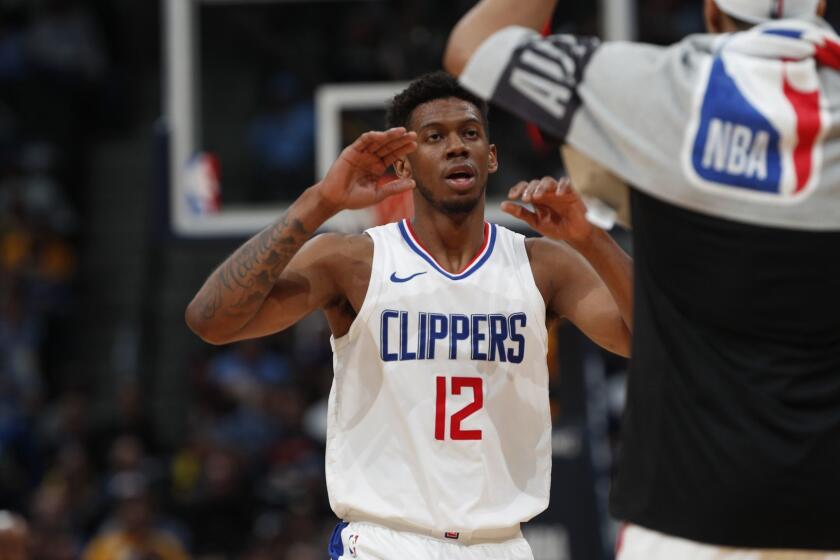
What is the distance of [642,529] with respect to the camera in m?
3.00

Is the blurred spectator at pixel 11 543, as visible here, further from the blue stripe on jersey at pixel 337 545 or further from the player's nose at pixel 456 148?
the player's nose at pixel 456 148

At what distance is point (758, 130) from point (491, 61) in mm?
653

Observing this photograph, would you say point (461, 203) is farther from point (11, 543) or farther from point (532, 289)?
point (11, 543)

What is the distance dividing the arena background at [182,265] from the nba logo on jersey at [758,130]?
4.08 meters

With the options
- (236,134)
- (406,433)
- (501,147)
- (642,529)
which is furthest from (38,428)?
(642,529)

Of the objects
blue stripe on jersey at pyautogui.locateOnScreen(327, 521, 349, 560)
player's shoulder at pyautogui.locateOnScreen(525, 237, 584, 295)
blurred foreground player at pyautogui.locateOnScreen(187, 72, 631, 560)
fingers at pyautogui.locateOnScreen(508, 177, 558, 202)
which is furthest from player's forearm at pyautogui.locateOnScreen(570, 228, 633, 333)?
blue stripe on jersey at pyautogui.locateOnScreen(327, 521, 349, 560)

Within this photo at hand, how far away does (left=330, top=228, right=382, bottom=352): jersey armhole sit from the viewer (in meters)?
4.42

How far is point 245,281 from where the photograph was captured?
4.25 m

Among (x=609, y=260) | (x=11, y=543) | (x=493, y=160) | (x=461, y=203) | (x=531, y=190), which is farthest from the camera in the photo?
(x=11, y=543)

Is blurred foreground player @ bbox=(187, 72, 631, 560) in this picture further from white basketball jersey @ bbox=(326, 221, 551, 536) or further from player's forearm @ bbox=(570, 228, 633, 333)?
player's forearm @ bbox=(570, 228, 633, 333)

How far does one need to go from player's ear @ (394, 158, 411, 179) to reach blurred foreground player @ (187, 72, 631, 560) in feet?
0.19

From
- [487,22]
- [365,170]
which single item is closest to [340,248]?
[365,170]

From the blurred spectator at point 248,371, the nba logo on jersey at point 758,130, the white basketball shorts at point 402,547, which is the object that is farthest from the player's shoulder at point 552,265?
the blurred spectator at point 248,371

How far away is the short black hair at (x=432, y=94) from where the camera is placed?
4.71 m
